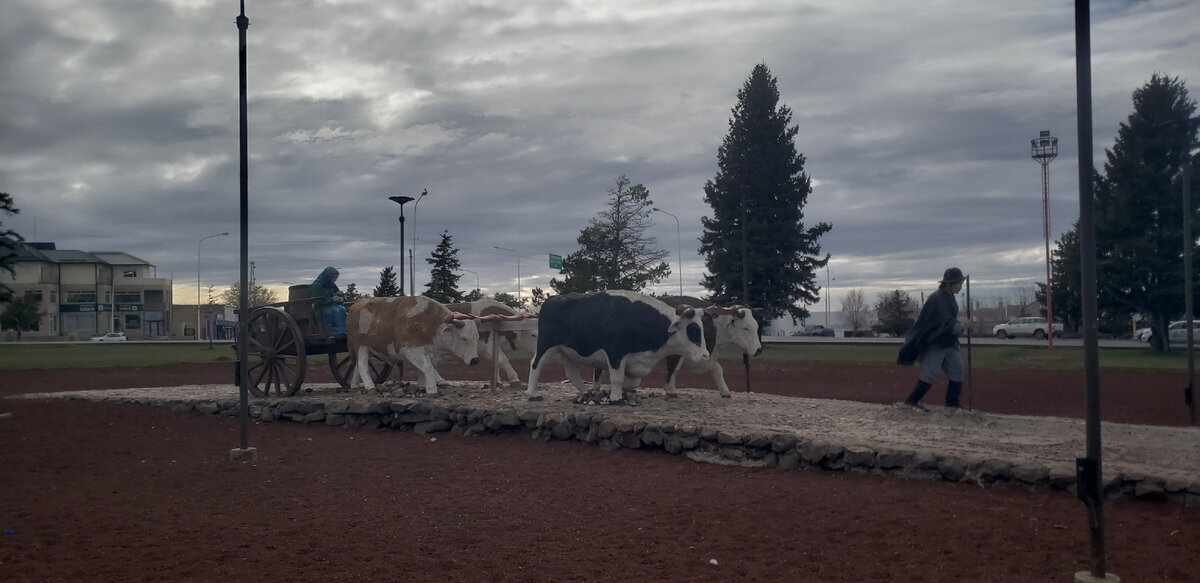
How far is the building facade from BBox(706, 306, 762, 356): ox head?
252ft

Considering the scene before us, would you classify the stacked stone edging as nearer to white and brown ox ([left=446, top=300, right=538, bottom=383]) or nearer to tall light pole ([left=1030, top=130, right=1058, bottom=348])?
white and brown ox ([left=446, top=300, right=538, bottom=383])

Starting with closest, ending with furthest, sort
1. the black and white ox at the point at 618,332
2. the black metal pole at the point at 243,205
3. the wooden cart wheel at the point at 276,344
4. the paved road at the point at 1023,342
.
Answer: the black metal pole at the point at 243,205
the black and white ox at the point at 618,332
the wooden cart wheel at the point at 276,344
the paved road at the point at 1023,342

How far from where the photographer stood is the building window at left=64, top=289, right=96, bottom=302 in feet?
274

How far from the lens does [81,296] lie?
276ft

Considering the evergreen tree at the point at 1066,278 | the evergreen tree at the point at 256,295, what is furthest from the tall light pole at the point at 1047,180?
the evergreen tree at the point at 256,295

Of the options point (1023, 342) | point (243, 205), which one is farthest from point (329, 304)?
point (1023, 342)

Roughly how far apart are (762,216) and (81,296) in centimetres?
7081

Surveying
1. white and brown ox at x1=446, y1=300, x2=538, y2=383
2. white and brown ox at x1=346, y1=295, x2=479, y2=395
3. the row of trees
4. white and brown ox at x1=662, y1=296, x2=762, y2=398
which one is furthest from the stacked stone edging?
the row of trees

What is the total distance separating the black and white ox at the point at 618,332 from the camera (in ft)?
42.3

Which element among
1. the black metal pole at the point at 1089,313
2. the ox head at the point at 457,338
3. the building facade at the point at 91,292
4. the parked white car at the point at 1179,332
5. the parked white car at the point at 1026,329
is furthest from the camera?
the building facade at the point at 91,292

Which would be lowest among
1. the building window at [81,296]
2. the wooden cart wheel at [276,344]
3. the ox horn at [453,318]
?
the wooden cart wheel at [276,344]

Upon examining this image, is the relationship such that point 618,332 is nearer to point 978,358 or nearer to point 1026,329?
point 978,358

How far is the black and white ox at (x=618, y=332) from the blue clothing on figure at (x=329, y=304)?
4.34m

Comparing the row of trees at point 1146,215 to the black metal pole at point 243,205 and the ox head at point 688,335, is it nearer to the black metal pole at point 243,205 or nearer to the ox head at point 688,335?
the ox head at point 688,335
